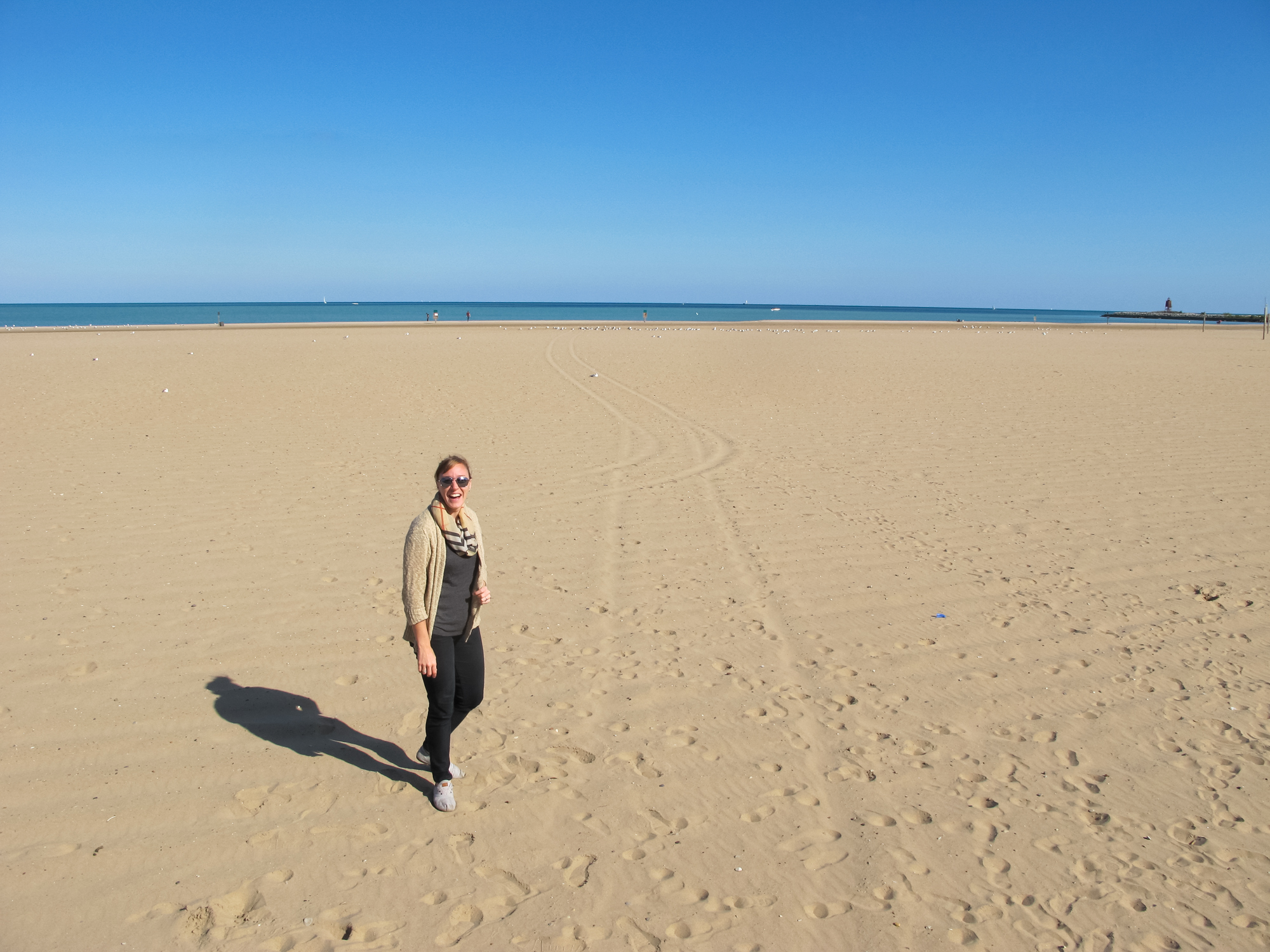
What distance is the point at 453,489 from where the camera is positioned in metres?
3.28

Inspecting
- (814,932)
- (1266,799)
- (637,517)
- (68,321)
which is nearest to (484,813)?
(814,932)

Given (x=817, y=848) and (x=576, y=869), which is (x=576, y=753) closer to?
(x=576, y=869)

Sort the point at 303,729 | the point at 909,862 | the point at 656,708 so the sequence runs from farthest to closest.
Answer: the point at 656,708, the point at 303,729, the point at 909,862

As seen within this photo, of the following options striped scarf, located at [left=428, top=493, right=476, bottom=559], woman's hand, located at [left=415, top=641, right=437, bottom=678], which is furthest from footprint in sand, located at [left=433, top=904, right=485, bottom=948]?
striped scarf, located at [left=428, top=493, right=476, bottom=559]

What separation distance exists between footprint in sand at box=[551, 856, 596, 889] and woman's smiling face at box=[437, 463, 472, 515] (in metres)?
1.54

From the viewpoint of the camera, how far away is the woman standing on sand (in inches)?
129

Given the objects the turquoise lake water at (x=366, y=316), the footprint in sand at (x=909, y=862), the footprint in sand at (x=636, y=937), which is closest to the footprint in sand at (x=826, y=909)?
the footprint in sand at (x=909, y=862)

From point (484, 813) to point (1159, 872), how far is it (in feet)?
9.33

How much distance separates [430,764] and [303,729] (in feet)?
2.83

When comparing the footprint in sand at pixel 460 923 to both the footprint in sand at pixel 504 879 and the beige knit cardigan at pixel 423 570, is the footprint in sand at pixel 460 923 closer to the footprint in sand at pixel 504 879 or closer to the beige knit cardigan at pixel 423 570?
the footprint in sand at pixel 504 879

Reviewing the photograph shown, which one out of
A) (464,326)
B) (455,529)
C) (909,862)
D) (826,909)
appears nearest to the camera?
(826,909)

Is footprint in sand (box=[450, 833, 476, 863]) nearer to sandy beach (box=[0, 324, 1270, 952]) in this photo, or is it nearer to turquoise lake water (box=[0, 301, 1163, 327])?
sandy beach (box=[0, 324, 1270, 952])

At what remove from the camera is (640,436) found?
1243cm

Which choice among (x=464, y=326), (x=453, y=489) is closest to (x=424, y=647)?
(x=453, y=489)
